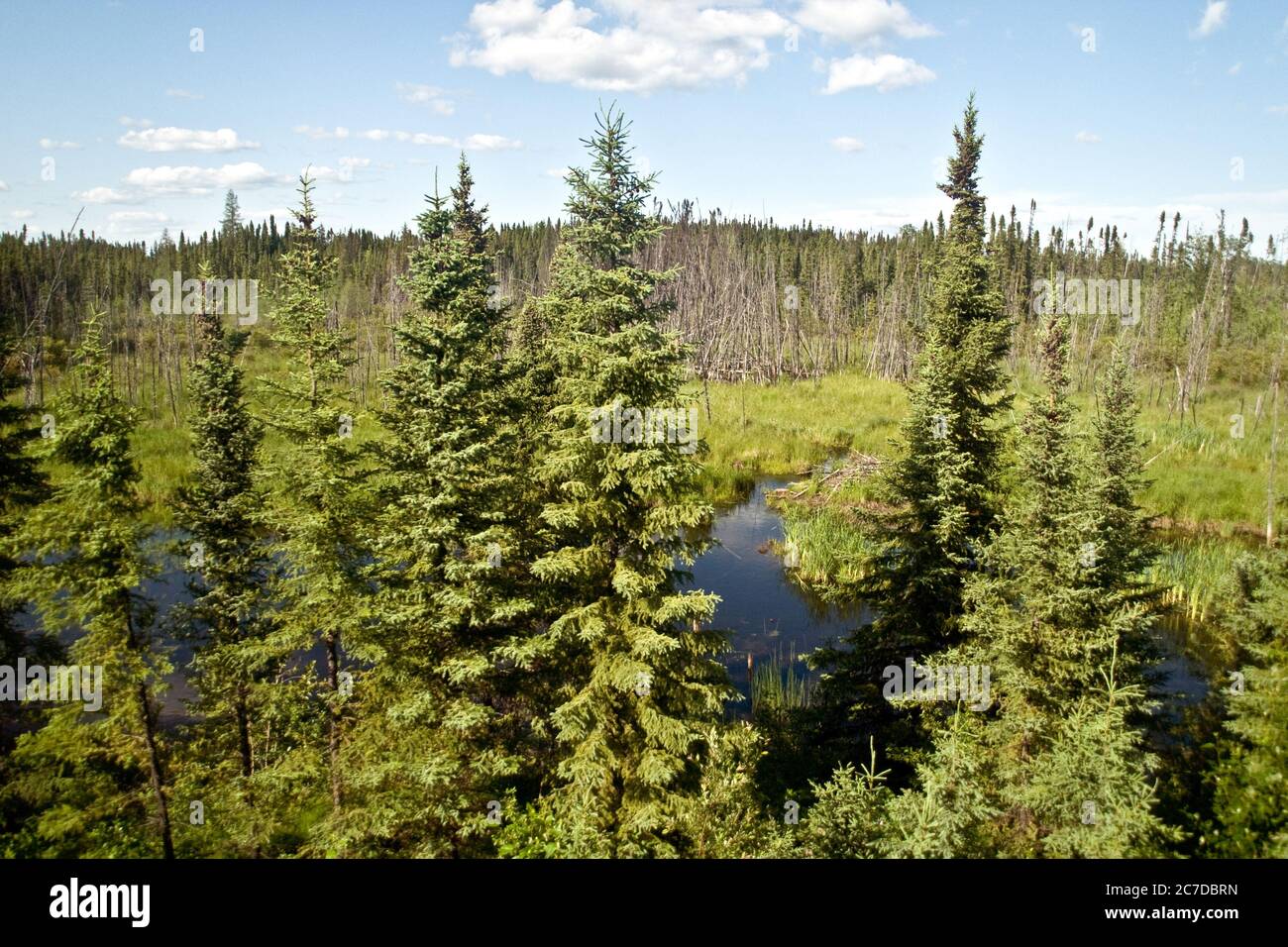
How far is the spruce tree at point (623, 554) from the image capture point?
508 inches

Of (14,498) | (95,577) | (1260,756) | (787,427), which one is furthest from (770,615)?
(787,427)

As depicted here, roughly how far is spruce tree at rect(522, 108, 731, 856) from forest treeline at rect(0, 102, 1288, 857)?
77 mm

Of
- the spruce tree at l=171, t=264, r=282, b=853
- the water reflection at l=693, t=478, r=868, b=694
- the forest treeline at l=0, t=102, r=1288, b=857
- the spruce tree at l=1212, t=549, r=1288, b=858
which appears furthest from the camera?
the water reflection at l=693, t=478, r=868, b=694

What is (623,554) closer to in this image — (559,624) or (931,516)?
(559,624)

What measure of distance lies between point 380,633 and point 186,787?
643 centimetres

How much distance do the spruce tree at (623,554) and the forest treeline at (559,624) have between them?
77 mm

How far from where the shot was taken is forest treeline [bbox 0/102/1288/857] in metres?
12.2

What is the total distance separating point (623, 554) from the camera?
45.9 feet

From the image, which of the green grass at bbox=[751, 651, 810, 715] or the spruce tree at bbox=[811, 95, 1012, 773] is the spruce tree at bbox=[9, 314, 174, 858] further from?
the green grass at bbox=[751, 651, 810, 715]

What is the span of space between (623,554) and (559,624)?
182cm

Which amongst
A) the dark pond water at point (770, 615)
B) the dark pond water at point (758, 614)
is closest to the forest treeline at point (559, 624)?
the dark pond water at point (758, 614)

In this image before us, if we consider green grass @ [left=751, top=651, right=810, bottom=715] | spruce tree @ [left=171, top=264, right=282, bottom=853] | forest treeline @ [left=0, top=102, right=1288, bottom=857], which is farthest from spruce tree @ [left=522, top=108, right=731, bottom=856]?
spruce tree @ [left=171, top=264, right=282, bottom=853]

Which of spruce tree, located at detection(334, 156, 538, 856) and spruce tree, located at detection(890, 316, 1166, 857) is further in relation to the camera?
spruce tree, located at detection(334, 156, 538, 856)
